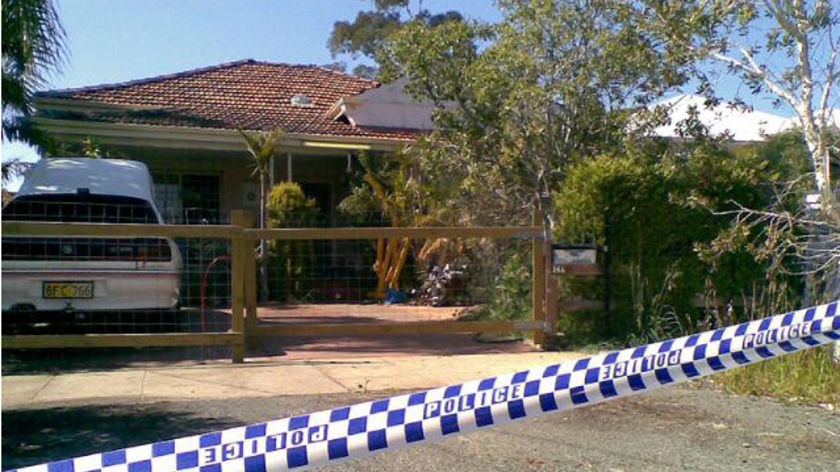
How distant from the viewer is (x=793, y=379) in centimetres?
729

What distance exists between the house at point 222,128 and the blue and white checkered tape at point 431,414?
43.4 feet

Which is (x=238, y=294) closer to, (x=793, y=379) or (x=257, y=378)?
(x=257, y=378)

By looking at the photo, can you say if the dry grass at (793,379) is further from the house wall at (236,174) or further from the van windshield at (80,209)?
the house wall at (236,174)

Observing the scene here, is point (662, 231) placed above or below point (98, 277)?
above

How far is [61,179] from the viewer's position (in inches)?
408

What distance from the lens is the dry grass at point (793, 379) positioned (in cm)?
707

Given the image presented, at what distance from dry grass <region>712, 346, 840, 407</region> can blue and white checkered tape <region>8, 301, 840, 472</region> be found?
3.94m

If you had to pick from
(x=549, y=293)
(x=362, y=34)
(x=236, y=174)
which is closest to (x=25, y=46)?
(x=549, y=293)

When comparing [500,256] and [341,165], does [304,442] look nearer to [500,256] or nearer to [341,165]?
[500,256]

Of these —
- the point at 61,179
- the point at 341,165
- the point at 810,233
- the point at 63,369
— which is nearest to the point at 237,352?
the point at 63,369

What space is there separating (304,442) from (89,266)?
6708 mm

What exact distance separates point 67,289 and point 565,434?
5.51 meters

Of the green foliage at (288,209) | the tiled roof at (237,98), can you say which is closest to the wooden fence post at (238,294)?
the green foliage at (288,209)

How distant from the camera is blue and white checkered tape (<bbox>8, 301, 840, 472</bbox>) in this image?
2.90m
